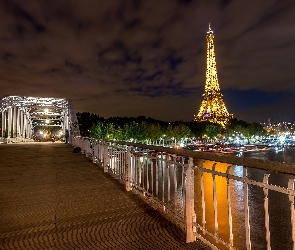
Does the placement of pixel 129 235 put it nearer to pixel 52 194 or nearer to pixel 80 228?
pixel 80 228

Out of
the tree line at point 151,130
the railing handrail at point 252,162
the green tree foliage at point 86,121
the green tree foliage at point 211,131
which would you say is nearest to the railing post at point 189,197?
the railing handrail at point 252,162

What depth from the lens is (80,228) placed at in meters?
3.93

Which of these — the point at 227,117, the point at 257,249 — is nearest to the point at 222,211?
the point at 257,249

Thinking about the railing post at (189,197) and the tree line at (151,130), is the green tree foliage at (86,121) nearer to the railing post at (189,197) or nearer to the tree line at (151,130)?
the tree line at (151,130)

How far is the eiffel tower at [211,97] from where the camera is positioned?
351 feet

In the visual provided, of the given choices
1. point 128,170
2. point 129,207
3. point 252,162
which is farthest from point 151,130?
point 252,162

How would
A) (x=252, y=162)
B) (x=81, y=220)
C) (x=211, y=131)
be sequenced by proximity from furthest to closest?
(x=211, y=131)
(x=81, y=220)
(x=252, y=162)

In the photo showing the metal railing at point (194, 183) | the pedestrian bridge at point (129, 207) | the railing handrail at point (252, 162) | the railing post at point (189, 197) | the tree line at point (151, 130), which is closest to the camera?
the railing handrail at point (252, 162)

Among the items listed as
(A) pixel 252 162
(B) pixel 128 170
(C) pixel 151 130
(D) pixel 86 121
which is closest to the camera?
(A) pixel 252 162

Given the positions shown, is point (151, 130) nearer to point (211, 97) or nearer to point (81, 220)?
point (211, 97)

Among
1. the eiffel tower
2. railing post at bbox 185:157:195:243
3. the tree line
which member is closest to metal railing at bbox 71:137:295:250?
railing post at bbox 185:157:195:243

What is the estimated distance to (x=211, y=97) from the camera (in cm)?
10844

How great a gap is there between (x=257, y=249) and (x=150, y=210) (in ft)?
16.5

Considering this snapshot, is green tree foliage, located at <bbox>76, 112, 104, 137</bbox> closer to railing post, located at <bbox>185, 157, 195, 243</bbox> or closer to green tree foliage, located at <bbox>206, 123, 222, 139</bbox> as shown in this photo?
green tree foliage, located at <bbox>206, 123, 222, 139</bbox>
